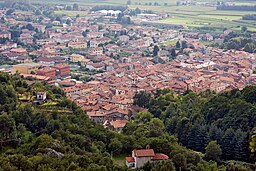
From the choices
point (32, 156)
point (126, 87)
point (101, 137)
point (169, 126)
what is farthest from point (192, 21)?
point (32, 156)

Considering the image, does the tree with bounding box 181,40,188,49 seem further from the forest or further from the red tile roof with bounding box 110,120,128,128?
the red tile roof with bounding box 110,120,128,128

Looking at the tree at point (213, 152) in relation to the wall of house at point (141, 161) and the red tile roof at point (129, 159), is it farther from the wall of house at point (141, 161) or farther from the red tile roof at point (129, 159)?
the red tile roof at point (129, 159)

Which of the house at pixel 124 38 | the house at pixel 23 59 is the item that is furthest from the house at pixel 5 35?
the house at pixel 124 38

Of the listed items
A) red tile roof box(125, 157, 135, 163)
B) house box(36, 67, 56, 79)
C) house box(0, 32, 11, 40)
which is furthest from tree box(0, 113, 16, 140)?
house box(0, 32, 11, 40)

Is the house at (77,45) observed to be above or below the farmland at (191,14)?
below

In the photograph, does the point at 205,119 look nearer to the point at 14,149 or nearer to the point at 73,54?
the point at 14,149

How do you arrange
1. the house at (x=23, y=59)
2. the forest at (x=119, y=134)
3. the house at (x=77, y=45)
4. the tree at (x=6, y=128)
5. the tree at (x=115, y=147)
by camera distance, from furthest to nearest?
1. the house at (x=77, y=45)
2. the house at (x=23, y=59)
3. the tree at (x=115, y=147)
4. the tree at (x=6, y=128)
5. the forest at (x=119, y=134)

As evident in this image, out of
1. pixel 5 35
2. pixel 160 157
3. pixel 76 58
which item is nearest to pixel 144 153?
pixel 160 157
